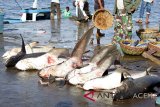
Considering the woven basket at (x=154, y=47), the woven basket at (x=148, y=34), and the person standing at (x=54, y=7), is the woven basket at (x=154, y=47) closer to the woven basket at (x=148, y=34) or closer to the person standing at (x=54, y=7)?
the woven basket at (x=148, y=34)

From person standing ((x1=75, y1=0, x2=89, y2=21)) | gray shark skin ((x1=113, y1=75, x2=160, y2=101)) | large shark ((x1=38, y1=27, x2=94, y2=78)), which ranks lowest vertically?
gray shark skin ((x1=113, y1=75, x2=160, y2=101))

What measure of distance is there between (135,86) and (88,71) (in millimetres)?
1197

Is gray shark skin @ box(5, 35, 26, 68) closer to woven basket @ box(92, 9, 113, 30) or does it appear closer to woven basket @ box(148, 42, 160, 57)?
woven basket @ box(92, 9, 113, 30)

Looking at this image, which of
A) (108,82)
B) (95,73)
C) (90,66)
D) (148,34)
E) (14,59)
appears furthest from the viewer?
(148,34)

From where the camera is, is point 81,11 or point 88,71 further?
point 81,11

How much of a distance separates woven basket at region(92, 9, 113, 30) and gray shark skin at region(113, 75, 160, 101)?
4.86 m

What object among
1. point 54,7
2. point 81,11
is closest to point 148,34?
point 81,11

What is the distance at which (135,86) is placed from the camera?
26.7 ft

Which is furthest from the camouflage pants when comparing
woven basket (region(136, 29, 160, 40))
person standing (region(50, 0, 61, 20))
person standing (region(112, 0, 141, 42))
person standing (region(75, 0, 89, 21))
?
person standing (region(50, 0, 61, 20))

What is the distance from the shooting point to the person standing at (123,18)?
13.1 m

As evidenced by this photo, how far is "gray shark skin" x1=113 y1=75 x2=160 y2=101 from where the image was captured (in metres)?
7.90

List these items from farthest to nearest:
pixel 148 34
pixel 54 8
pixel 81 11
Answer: pixel 54 8 → pixel 81 11 → pixel 148 34

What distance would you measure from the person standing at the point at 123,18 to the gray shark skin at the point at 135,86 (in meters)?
4.56

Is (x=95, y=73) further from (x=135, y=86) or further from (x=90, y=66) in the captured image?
(x=135, y=86)
